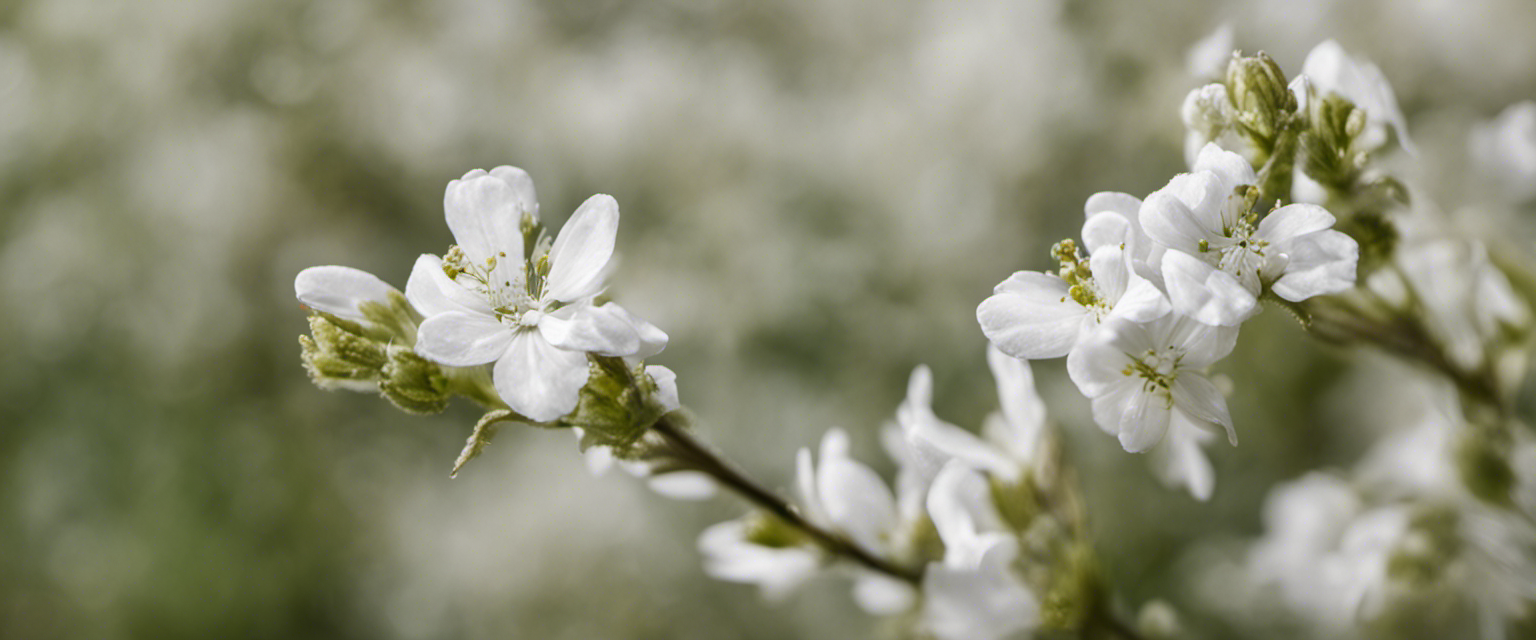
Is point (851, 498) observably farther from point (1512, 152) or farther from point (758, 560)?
point (1512, 152)

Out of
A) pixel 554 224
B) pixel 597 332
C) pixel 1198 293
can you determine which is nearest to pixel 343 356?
pixel 597 332

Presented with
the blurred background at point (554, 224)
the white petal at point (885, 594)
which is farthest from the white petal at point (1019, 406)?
the blurred background at point (554, 224)

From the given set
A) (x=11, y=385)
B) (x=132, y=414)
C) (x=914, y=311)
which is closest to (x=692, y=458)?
(x=914, y=311)

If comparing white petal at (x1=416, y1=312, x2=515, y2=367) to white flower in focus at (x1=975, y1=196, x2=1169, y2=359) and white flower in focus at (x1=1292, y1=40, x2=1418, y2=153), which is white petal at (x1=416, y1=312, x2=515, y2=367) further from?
white flower in focus at (x1=1292, y1=40, x2=1418, y2=153)

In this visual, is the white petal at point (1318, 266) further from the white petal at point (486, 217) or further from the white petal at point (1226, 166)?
the white petal at point (486, 217)

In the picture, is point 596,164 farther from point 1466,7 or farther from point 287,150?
point 1466,7

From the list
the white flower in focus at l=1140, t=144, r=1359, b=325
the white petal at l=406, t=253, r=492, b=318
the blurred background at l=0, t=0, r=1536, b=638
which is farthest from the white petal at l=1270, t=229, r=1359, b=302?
the blurred background at l=0, t=0, r=1536, b=638
